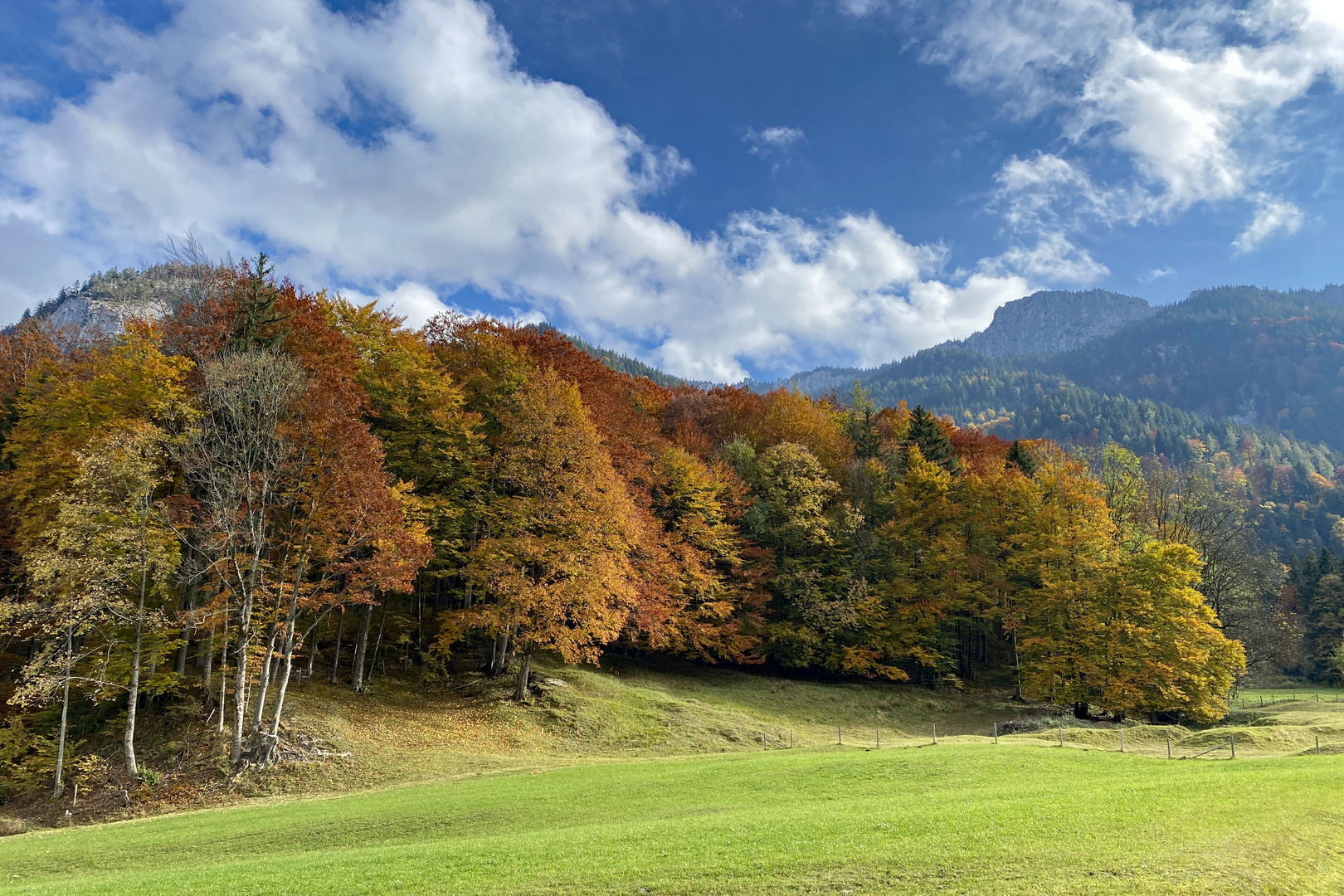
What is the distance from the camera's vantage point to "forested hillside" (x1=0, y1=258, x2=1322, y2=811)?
82.9ft

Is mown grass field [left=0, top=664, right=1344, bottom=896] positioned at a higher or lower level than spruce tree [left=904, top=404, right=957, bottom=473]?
lower

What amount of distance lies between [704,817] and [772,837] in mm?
2945

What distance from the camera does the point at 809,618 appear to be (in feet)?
158

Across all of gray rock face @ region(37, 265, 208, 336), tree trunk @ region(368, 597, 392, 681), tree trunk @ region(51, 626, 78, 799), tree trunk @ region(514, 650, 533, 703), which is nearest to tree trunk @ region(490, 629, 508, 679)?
tree trunk @ region(514, 650, 533, 703)

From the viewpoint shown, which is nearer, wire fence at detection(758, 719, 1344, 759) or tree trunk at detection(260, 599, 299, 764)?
tree trunk at detection(260, 599, 299, 764)

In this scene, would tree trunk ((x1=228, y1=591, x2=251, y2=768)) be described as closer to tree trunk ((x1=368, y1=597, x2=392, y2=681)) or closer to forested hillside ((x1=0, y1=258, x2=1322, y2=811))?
forested hillside ((x1=0, y1=258, x2=1322, y2=811))

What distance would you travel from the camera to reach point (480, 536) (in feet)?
126

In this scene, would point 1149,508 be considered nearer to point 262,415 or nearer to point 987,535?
point 987,535

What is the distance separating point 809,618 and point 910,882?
125 feet

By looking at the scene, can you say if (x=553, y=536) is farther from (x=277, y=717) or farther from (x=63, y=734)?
(x=63, y=734)

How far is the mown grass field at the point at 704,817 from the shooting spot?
11727 millimetres

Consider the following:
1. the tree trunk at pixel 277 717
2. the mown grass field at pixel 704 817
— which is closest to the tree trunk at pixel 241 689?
the tree trunk at pixel 277 717

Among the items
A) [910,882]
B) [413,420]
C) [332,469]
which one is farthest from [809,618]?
[910,882]

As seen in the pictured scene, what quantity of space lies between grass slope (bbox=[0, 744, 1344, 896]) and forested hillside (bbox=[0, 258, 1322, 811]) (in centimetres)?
829
